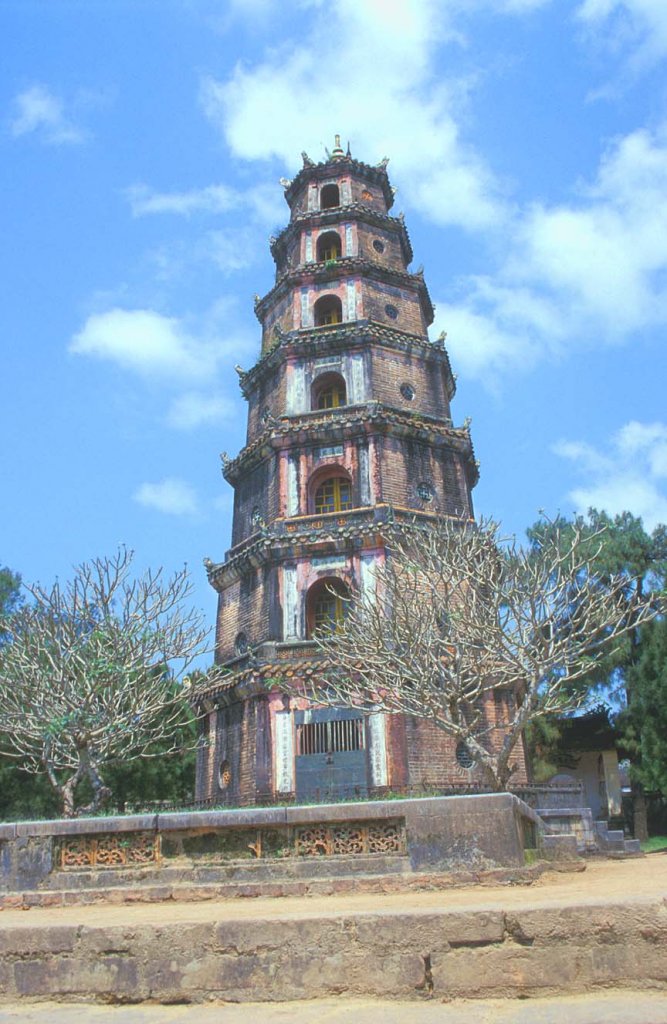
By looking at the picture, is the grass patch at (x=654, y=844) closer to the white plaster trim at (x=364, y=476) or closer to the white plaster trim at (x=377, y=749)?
the white plaster trim at (x=377, y=749)

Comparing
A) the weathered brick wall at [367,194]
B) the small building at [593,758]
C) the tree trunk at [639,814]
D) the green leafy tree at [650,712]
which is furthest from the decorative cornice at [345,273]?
the tree trunk at [639,814]

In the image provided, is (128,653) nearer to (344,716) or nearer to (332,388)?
(344,716)

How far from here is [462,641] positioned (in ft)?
54.0

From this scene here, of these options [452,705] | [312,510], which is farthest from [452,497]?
[452,705]

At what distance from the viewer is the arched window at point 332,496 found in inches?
942

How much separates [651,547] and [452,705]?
2065 cm

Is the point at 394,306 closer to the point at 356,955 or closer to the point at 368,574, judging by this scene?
the point at 368,574

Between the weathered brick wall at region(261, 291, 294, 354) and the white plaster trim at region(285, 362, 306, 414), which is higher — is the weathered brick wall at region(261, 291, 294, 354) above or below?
above

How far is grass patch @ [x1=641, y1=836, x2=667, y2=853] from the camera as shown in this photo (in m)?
25.6

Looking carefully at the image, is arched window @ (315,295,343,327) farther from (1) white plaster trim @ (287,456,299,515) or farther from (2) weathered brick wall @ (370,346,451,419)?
(1) white plaster trim @ (287,456,299,515)

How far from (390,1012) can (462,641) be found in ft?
40.0

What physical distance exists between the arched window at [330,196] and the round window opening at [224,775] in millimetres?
19661

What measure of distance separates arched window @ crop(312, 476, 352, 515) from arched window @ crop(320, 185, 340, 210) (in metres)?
11.5

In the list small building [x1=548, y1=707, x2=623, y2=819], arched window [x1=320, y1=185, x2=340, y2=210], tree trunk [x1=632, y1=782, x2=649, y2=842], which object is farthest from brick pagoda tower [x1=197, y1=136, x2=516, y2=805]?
small building [x1=548, y1=707, x2=623, y2=819]
